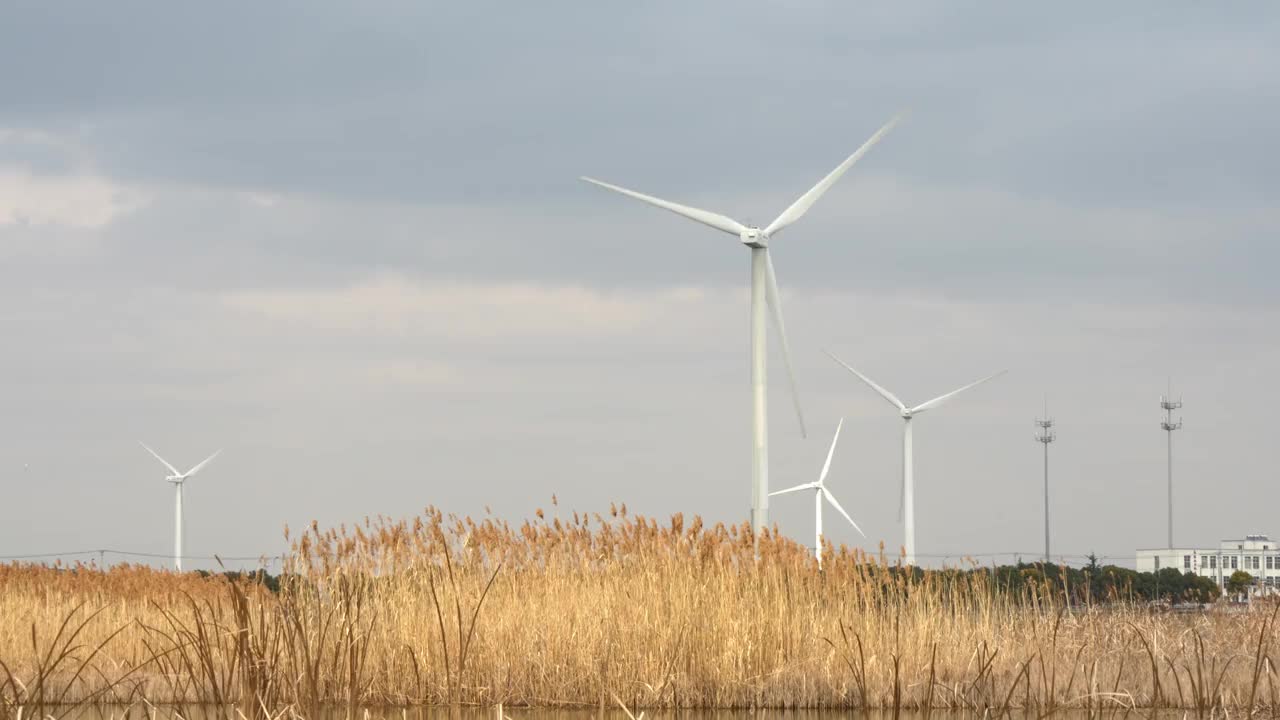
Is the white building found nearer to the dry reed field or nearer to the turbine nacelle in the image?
the turbine nacelle

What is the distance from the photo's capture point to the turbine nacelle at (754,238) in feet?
83.4

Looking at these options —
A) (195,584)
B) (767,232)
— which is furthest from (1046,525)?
(195,584)

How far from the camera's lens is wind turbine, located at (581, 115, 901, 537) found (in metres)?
22.8

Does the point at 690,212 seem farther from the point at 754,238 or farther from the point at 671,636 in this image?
the point at 671,636

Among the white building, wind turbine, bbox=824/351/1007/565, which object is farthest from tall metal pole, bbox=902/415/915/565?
the white building

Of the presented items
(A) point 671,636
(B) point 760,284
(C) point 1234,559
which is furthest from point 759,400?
(C) point 1234,559

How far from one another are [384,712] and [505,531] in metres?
4.43

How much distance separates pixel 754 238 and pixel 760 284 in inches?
62.6

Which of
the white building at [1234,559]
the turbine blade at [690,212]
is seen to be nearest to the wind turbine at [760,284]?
the turbine blade at [690,212]

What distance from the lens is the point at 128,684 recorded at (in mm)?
15000

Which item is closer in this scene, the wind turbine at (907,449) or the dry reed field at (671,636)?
the dry reed field at (671,636)

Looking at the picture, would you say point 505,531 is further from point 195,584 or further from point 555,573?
point 195,584

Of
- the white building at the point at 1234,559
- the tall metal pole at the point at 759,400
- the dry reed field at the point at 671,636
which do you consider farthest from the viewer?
the white building at the point at 1234,559

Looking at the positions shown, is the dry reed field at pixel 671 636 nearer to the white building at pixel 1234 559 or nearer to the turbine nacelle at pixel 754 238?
the turbine nacelle at pixel 754 238
